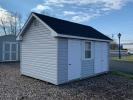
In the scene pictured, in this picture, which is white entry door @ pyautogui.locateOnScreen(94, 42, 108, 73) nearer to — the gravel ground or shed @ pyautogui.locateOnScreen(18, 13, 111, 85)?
shed @ pyautogui.locateOnScreen(18, 13, 111, 85)

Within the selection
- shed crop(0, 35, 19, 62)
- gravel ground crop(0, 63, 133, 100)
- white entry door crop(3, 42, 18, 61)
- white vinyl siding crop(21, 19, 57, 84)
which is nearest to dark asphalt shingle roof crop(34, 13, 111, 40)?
white vinyl siding crop(21, 19, 57, 84)

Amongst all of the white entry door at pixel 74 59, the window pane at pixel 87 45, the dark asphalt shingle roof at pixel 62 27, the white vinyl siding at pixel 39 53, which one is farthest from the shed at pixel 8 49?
the white entry door at pixel 74 59

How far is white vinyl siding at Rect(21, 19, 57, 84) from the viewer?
11.0 metres

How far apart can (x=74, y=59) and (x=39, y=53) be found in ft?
7.65

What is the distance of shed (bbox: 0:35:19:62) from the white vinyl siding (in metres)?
10.3

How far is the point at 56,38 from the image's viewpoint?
34.9 feet

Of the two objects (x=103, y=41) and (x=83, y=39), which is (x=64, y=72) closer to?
(x=83, y=39)

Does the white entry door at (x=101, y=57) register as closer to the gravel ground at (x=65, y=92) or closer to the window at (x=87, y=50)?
the window at (x=87, y=50)

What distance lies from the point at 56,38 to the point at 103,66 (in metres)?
6.37

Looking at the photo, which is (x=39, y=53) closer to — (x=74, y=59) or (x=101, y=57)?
(x=74, y=59)

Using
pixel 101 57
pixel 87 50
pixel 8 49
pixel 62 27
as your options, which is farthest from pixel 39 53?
pixel 8 49

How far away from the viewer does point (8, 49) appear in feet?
77.2

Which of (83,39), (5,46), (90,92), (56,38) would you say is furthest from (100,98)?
(5,46)

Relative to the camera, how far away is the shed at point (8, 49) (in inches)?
910
